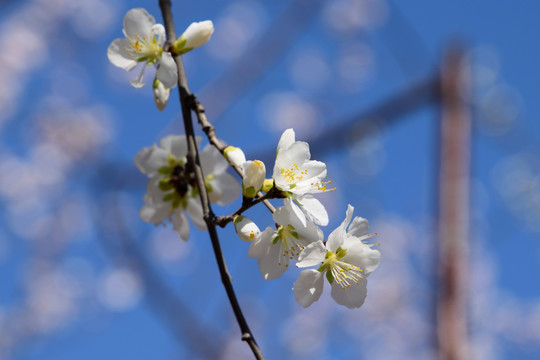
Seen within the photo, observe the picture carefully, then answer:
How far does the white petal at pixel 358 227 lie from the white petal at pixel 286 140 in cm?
20

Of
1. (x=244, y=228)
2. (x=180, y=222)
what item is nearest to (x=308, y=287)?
(x=244, y=228)

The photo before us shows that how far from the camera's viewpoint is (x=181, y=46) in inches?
47.3

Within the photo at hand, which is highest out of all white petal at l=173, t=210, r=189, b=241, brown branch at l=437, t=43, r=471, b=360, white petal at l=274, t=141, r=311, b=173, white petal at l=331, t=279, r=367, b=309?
brown branch at l=437, t=43, r=471, b=360

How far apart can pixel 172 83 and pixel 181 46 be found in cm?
10

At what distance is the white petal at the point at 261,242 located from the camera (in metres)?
1.06

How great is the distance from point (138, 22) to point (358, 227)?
0.70 meters

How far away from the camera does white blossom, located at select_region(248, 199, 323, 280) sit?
1.03m

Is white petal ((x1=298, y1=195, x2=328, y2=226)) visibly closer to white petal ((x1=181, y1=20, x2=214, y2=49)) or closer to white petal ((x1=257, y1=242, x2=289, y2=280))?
white petal ((x1=257, y1=242, x2=289, y2=280))

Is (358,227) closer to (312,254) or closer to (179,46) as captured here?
(312,254)

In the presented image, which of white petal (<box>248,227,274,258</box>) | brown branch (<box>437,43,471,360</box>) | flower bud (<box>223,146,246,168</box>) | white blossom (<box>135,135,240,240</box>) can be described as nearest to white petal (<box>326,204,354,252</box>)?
white petal (<box>248,227,274,258</box>)

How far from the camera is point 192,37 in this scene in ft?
3.91

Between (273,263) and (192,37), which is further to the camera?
(192,37)

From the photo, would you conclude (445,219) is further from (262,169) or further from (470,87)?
(262,169)

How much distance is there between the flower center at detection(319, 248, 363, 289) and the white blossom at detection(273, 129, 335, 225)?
92 millimetres
